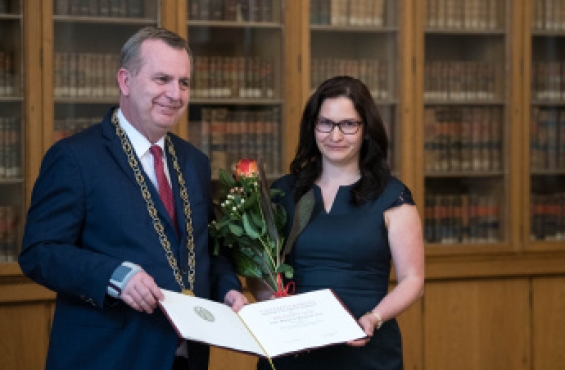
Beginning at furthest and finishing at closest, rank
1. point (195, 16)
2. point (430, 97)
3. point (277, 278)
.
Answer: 1. point (430, 97)
2. point (195, 16)
3. point (277, 278)

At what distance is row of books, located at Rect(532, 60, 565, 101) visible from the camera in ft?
19.3

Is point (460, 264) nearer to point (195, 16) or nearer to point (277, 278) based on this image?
point (195, 16)

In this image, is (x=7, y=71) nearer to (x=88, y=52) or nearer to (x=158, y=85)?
(x=88, y=52)

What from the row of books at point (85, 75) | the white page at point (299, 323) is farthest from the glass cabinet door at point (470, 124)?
the white page at point (299, 323)

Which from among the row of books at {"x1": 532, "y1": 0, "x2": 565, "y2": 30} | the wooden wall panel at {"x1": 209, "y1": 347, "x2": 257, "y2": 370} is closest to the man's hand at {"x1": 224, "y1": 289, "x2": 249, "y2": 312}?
the wooden wall panel at {"x1": 209, "y1": 347, "x2": 257, "y2": 370}

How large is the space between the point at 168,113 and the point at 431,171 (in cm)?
322

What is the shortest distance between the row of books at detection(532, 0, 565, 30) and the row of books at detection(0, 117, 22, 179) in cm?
271

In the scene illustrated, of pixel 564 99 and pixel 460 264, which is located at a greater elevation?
pixel 564 99

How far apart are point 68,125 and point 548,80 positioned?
8.31ft

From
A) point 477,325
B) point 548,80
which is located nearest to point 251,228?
point 477,325

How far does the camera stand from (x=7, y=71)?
16.7 feet

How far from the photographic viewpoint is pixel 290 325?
274 centimetres

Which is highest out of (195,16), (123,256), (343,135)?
(195,16)

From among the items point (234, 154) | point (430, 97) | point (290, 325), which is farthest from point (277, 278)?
point (430, 97)
